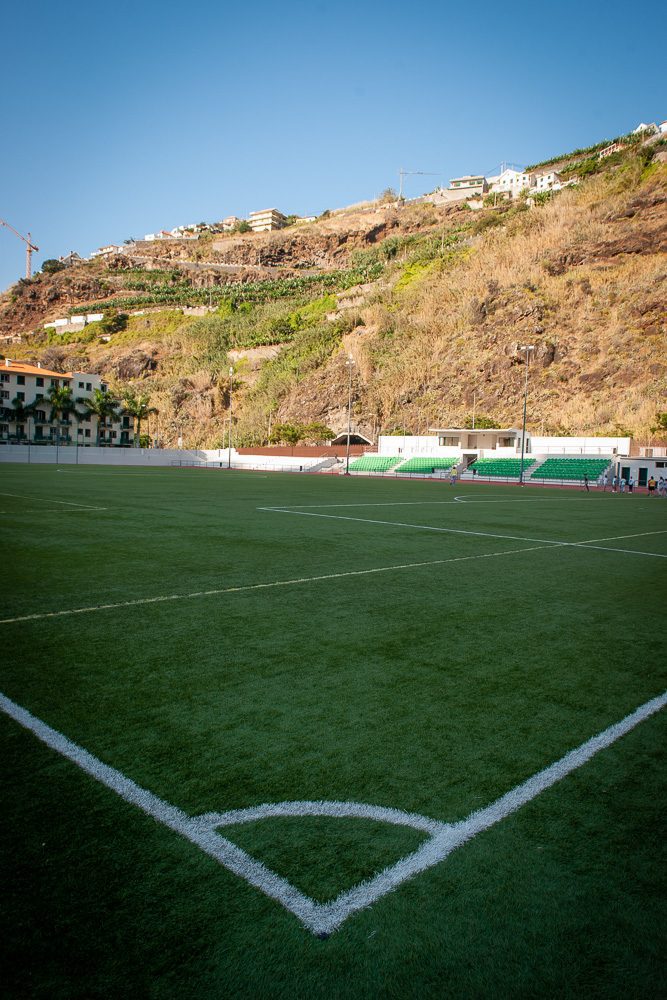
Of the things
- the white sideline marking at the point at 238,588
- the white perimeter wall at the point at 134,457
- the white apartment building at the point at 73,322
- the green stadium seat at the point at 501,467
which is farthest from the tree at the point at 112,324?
the white sideline marking at the point at 238,588

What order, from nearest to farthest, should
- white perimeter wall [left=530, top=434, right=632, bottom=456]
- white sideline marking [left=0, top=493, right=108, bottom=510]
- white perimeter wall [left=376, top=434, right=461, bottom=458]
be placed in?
white sideline marking [left=0, top=493, right=108, bottom=510] → white perimeter wall [left=530, top=434, right=632, bottom=456] → white perimeter wall [left=376, top=434, right=461, bottom=458]

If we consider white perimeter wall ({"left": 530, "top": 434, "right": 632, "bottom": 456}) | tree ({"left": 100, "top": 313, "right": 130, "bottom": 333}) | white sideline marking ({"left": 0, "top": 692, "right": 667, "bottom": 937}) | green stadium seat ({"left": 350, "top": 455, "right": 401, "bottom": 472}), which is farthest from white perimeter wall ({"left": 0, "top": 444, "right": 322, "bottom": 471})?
tree ({"left": 100, "top": 313, "right": 130, "bottom": 333})

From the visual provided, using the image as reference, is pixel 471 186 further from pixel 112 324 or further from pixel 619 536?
pixel 619 536

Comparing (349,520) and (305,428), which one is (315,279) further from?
(349,520)

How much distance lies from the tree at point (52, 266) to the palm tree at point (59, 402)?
10480 centimetres

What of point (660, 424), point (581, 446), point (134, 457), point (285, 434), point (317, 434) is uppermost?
point (660, 424)

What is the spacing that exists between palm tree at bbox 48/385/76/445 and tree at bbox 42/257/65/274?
104801 mm

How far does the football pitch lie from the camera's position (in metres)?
2.07

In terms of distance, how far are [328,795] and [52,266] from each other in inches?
7625

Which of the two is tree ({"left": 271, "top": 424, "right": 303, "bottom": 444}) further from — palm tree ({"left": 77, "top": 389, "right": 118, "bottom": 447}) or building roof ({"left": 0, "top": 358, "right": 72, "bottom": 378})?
building roof ({"left": 0, "top": 358, "right": 72, "bottom": 378})

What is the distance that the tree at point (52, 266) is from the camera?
167 metres

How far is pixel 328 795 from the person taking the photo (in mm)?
3016

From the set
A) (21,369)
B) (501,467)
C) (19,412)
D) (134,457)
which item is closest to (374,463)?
(501,467)

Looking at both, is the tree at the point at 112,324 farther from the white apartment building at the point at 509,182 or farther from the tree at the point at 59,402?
the white apartment building at the point at 509,182
